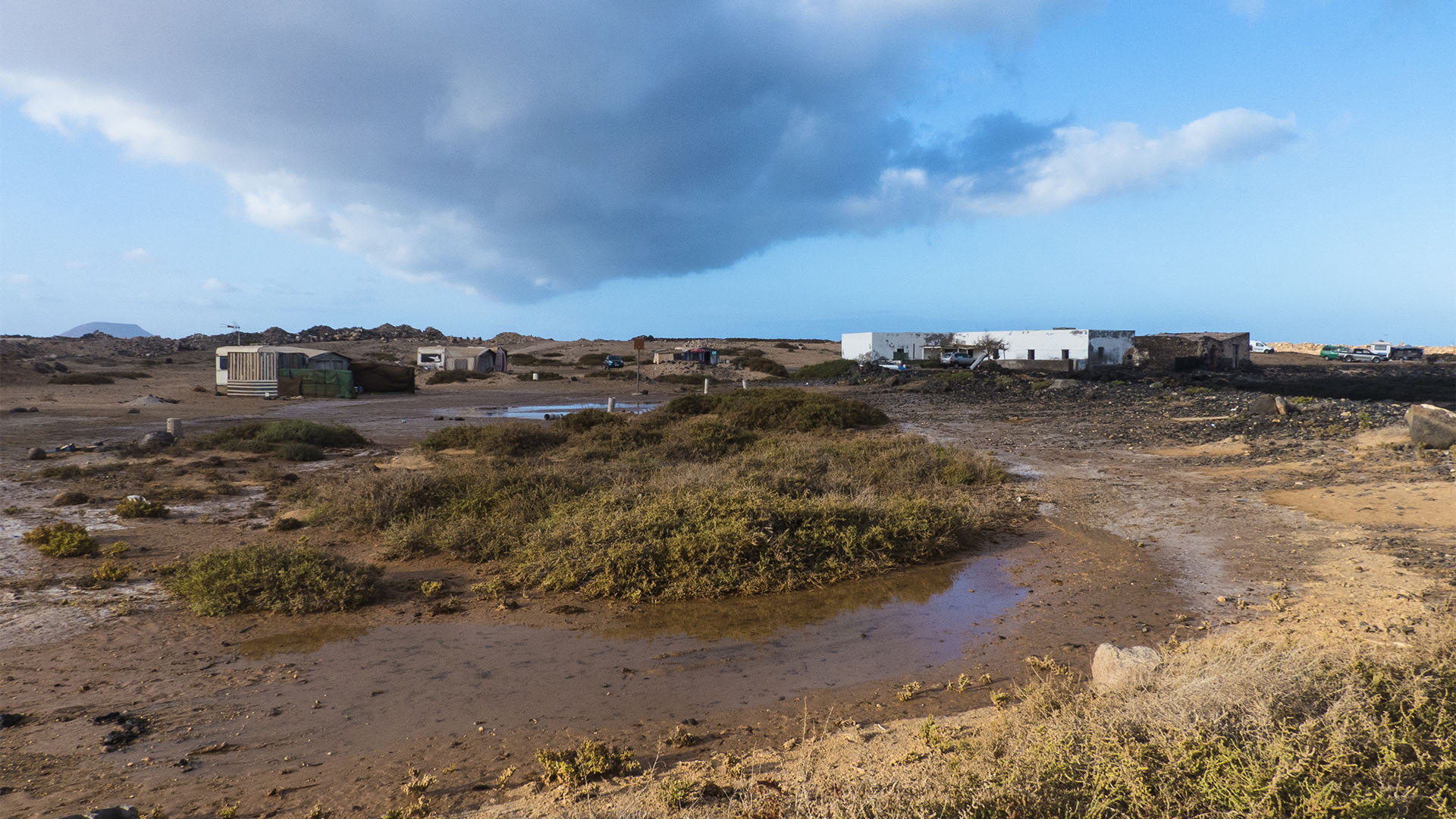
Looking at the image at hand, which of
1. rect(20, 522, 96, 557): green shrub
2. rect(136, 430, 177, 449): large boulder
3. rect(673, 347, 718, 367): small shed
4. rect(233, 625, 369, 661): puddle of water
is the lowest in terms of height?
rect(233, 625, 369, 661): puddle of water

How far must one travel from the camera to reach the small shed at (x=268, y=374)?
34.6 m

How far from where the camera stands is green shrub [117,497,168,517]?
1044cm

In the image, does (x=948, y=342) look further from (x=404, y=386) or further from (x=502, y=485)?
(x=502, y=485)

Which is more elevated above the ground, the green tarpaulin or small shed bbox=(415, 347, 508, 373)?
small shed bbox=(415, 347, 508, 373)

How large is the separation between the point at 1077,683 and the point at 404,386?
131 ft

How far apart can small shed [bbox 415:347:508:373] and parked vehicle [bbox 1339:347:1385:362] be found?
83.5 metres

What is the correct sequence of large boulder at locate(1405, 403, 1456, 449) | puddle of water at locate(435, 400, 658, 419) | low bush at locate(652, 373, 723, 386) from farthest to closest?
low bush at locate(652, 373, 723, 386), puddle of water at locate(435, 400, 658, 419), large boulder at locate(1405, 403, 1456, 449)

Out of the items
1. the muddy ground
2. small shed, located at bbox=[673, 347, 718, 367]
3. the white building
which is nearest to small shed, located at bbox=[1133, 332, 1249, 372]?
the white building

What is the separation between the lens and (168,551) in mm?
9031

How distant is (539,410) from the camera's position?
3059cm

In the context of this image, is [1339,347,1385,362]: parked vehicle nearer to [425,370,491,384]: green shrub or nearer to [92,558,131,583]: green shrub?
[425,370,491,384]: green shrub

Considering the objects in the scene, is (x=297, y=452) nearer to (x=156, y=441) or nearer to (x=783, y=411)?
(x=156, y=441)

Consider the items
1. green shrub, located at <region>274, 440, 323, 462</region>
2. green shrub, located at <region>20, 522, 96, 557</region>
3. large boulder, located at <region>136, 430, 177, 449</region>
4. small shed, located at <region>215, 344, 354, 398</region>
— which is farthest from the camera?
small shed, located at <region>215, 344, 354, 398</region>

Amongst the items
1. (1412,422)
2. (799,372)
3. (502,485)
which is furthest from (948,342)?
(502,485)
